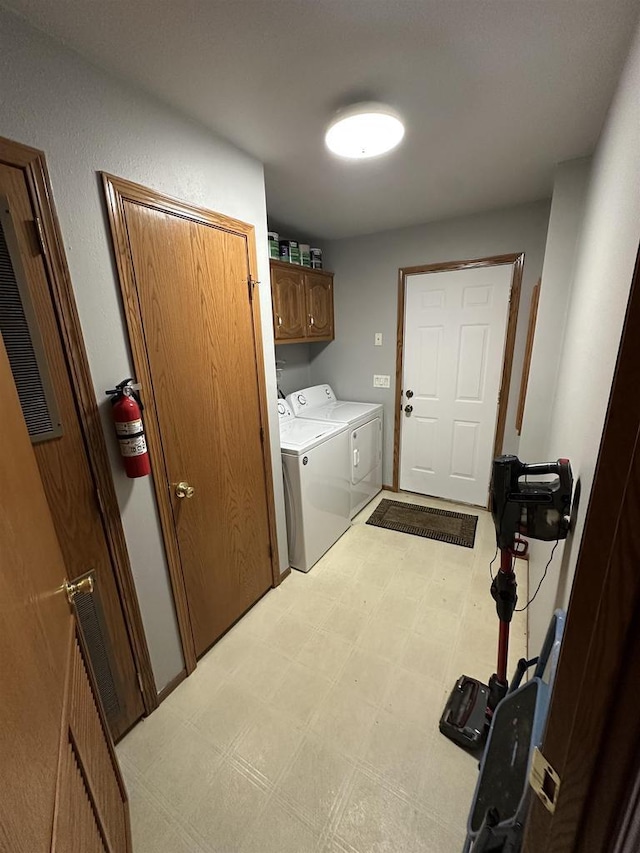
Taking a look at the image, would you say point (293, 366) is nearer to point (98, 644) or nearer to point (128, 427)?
point (128, 427)

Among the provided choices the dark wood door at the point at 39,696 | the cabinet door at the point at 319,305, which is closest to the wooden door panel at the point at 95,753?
the dark wood door at the point at 39,696

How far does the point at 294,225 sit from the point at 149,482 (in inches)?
90.5

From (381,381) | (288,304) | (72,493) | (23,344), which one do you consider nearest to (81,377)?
(23,344)

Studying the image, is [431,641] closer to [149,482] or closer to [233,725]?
[233,725]

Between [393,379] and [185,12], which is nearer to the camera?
[185,12]

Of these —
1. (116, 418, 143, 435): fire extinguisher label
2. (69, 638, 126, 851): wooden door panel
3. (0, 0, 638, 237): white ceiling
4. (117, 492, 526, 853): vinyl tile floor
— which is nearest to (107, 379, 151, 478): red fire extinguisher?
(116, 418, 143, 435): fire extinguisher label

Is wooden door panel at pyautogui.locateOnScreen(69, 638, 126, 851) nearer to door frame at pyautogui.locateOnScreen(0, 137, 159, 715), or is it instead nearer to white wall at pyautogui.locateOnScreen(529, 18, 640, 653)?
door frame at pyautogui.locateOnScreen(0, 137, 159, 715)

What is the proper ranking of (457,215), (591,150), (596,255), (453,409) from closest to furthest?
(596,255), (591,150), (457,215), (453,409)

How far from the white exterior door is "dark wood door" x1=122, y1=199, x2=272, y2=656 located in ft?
5.67

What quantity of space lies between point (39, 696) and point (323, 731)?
4.10 feet

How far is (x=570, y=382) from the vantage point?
146 centimetres

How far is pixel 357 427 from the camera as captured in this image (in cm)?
284

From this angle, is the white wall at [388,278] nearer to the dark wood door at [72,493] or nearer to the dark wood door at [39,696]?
the dark wood door at [72,493]

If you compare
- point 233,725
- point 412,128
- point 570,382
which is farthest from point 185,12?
point 233,725
